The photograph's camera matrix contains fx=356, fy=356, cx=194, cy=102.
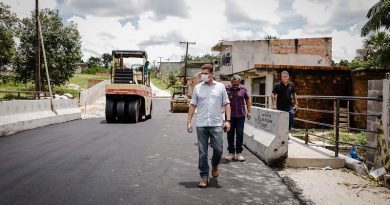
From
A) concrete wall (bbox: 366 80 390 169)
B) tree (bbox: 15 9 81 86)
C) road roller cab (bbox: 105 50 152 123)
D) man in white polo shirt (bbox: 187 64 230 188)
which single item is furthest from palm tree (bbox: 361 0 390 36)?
tree (bbox: 15 9 81 86)

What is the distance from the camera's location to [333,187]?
543 centimetres

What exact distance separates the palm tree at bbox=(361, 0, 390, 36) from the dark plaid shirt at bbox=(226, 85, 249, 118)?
57.4 ft

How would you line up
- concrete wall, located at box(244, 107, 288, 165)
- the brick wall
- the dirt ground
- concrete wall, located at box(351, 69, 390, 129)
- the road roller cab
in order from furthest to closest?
concrete wall, located at box(351, 69, 390, 129) → the road roller cab → concrete wall, located at box(244, 107, 288, 165) → the brick wall → the dirt ground

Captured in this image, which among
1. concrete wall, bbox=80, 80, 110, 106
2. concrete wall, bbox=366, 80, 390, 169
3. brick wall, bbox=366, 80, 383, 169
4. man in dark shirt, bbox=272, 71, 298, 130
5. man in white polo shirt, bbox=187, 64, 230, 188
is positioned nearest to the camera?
man in white polo shirt, bbox=187, 64, 230, 188

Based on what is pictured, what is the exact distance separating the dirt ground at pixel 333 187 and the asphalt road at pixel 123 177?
22cm

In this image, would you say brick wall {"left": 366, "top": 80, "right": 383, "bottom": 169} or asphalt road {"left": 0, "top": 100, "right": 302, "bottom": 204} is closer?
asphalt road {"left": 0, "top": 100, "right": 302, "bottom": 204}

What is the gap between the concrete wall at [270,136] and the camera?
6918 mm

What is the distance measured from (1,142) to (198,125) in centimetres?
689

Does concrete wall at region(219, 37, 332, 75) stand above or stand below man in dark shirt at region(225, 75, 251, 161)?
above

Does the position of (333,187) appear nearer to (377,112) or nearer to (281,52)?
(377,112)

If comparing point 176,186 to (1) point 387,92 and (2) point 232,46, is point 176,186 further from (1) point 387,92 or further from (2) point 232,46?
(2) point 232,46

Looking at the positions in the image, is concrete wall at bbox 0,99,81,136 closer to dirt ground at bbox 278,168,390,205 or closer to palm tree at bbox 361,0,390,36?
dirt ground at bbox 278,168,390,205

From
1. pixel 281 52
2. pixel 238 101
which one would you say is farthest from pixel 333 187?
pixel 281 52

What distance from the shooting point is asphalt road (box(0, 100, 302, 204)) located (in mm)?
4794
